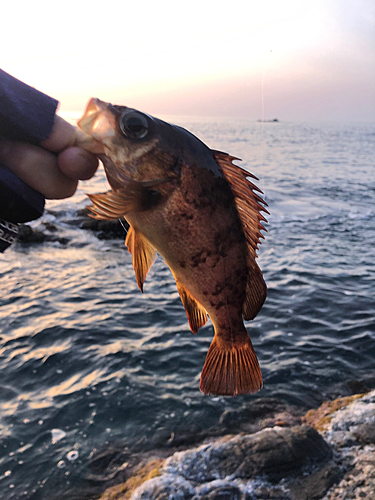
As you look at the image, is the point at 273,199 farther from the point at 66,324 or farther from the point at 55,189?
the point at 55,189

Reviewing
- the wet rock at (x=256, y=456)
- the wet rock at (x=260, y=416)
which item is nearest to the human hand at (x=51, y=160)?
the wet rock at (x=256, y=456)

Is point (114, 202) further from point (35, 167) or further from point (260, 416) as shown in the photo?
point (260, 416)

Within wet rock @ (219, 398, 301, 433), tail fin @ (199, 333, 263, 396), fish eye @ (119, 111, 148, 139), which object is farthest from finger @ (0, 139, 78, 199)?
wet rock @ (219, 398, 301, 433)

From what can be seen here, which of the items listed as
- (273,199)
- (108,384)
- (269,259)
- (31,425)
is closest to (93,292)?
(108,384)

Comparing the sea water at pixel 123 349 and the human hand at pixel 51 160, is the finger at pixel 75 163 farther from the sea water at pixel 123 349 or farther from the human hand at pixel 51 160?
the sea water at pixel 123 349

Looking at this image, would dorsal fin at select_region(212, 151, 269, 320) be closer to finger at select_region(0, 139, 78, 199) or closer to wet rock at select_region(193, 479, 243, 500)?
finger at select_region(0, 139, 78, 199)
